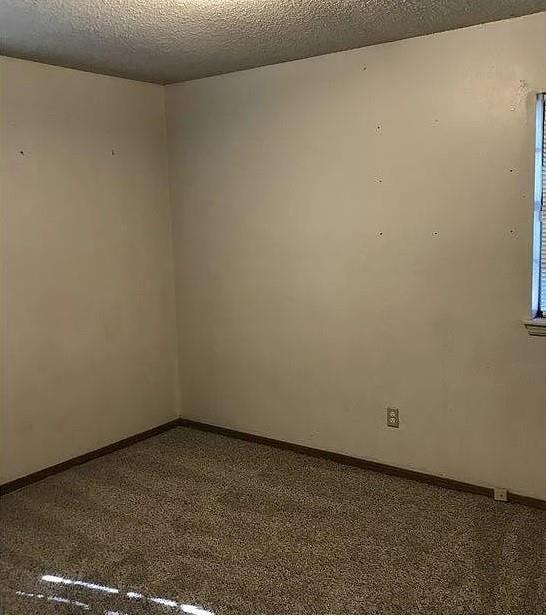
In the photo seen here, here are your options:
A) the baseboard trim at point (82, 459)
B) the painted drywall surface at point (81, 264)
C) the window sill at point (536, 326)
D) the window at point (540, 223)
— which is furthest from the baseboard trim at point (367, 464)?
the window at point (540, 223)

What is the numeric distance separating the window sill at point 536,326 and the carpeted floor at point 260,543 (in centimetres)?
87

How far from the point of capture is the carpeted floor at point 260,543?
258 centimetres

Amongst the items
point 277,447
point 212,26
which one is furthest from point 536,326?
point 212,26

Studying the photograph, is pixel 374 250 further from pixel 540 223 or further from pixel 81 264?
pixel 81 264

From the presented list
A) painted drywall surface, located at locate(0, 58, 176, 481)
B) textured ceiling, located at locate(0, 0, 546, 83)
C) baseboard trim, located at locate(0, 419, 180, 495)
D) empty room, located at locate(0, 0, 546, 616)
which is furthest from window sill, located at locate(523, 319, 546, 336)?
baseboard trim, located at locate(0, 419, 180, 495)

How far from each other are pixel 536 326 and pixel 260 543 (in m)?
1.61

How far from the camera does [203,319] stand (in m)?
4.43

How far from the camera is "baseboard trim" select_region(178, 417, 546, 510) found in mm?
3328

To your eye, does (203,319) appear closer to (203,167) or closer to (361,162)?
(203,167)

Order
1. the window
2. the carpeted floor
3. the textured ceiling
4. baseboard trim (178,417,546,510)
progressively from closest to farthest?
1. the carpeted floor
2. the textured ceiling
3. the window
4. baseboard trim (178,417,546,510)

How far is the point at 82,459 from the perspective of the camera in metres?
4.00

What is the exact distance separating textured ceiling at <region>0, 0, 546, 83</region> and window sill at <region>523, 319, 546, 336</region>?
1374 mm

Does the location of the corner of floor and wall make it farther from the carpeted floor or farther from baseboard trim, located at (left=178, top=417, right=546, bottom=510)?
the carpeted floor

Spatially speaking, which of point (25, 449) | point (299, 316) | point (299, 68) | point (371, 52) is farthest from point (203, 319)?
point (371, 52)
